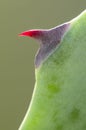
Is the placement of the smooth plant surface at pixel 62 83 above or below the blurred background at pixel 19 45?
above

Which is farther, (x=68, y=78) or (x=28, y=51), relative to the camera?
(x=28, y=51)

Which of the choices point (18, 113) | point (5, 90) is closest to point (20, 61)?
point (5, 90)

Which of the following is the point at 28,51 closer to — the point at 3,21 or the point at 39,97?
the point at 3,21

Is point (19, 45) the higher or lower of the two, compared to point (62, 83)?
lower

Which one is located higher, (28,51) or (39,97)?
Result: (39,97)

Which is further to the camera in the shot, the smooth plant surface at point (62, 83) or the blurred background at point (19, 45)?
the blurred background at point (19, 45)

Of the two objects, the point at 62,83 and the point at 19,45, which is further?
the point at 19,45
